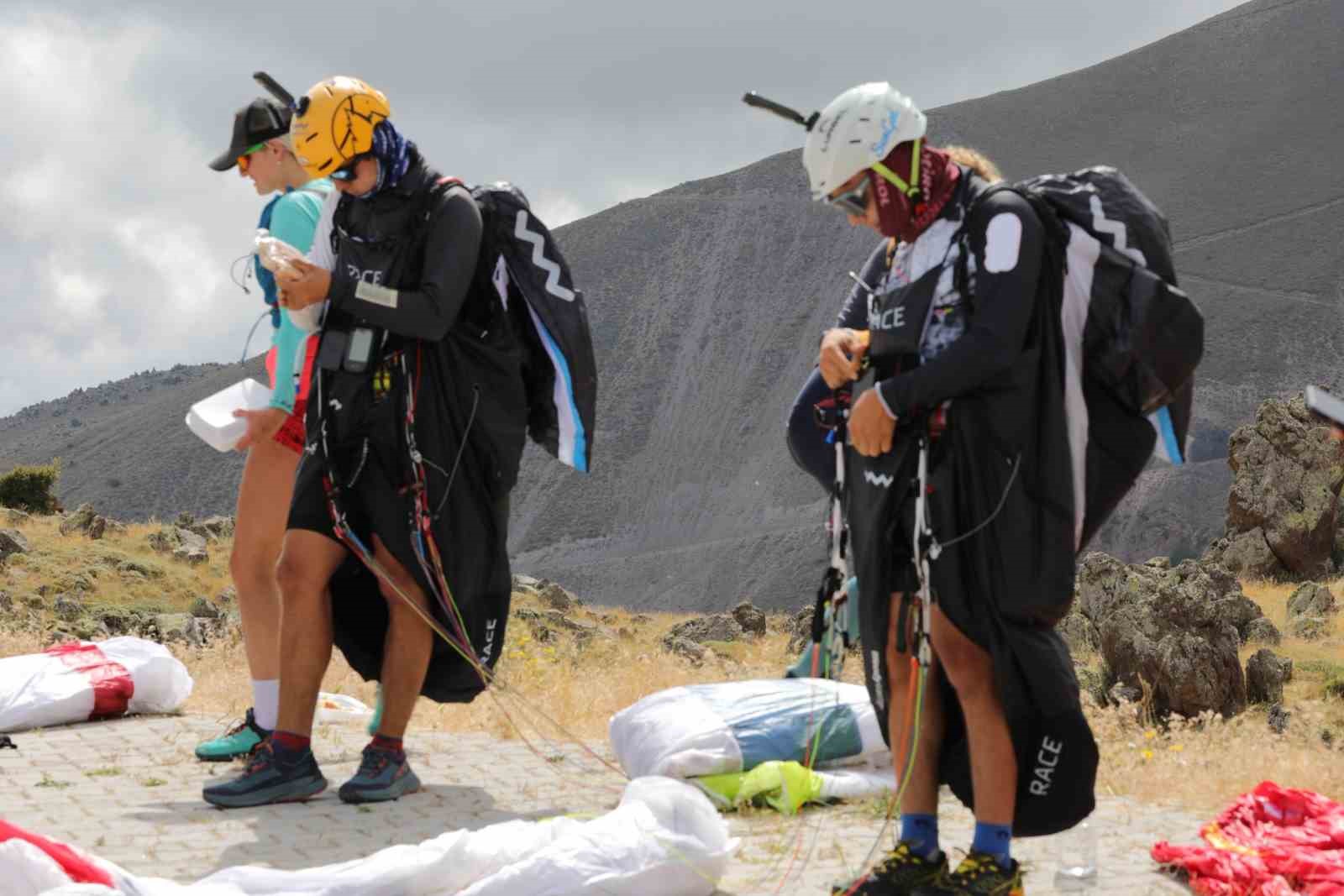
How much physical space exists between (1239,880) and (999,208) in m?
1.82

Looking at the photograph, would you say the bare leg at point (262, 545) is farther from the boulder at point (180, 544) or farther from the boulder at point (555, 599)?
the boulder at point (555, 599)

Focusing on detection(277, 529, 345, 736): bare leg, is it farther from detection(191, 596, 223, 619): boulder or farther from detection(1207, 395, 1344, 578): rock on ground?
detection(1207, 395, 1344, 578): rock on ground

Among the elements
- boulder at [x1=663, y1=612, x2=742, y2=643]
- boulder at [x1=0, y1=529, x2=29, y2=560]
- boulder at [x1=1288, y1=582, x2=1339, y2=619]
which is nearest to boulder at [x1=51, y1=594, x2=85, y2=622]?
boulder at [x1=0, y1=529, x2=29, y2=560]

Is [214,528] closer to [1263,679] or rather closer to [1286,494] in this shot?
[1263,679]

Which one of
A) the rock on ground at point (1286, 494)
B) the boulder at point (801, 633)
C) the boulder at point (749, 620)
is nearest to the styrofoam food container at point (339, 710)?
the boulder at point (801, 633)

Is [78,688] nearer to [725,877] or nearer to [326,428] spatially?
[326,428]

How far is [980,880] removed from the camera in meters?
3.67

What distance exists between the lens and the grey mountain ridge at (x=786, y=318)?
176 feet

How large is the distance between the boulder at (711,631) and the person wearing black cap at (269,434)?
1803 cm

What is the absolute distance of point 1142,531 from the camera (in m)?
48.7

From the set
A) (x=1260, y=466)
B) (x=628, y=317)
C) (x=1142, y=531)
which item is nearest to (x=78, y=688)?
(x=1260, y=466)

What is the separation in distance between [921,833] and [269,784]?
2239mm

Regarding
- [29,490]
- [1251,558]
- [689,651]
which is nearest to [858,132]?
[689,651]

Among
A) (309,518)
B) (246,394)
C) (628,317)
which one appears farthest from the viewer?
(628,317)
